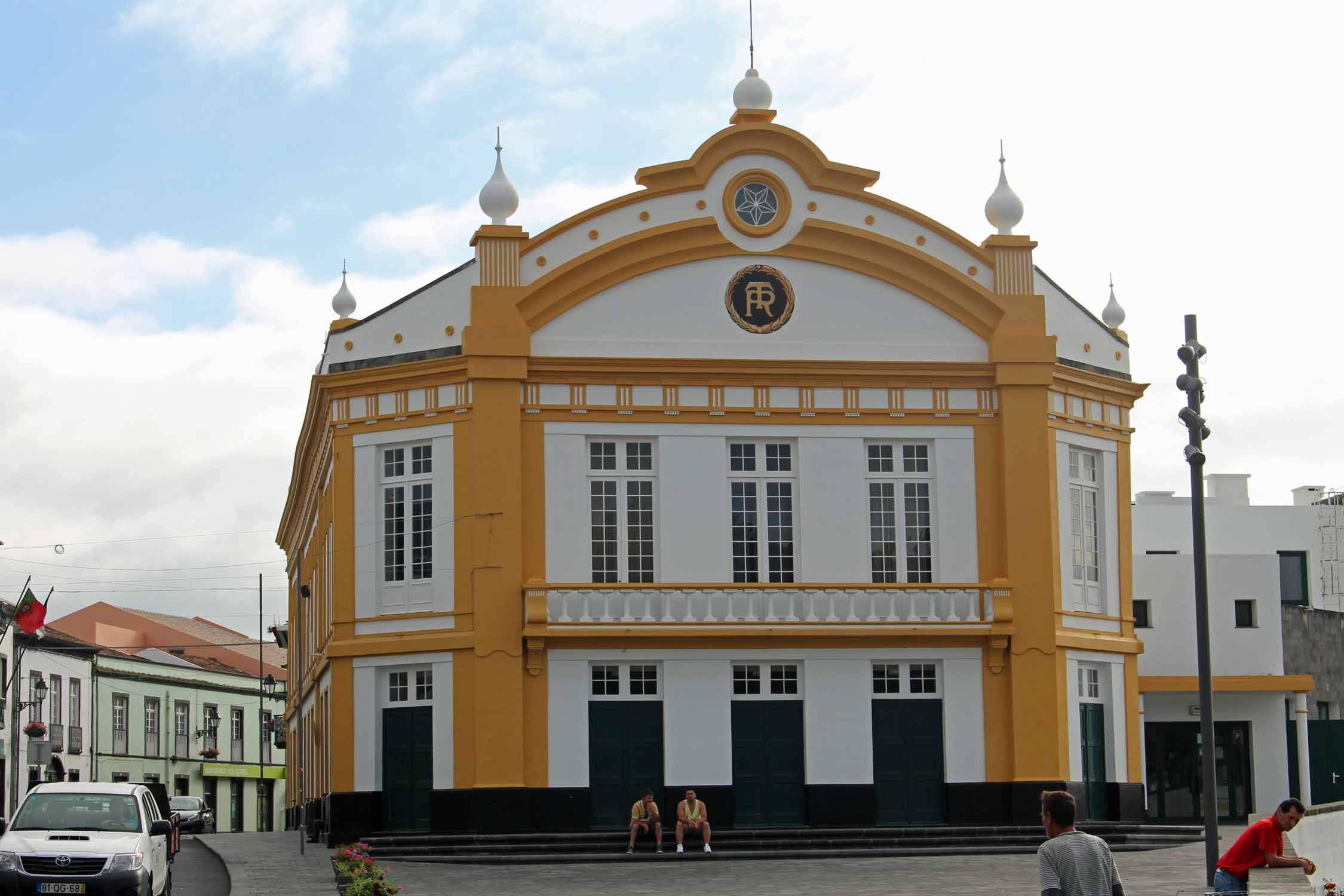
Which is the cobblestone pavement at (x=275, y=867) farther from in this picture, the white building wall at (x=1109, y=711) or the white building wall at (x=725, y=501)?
the white building wall at (x=1109, y=711)

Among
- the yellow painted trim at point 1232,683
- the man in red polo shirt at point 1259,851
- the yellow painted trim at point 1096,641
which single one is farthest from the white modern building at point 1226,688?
the man in red polo shirt at point 1259,851

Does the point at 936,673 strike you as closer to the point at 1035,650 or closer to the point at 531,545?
the point at 1035,650

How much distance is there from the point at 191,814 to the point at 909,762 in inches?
1042

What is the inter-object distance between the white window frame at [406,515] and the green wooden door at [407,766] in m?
2.14

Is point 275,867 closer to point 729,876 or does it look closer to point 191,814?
point 729,876

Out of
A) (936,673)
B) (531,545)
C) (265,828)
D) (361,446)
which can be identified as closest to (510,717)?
(531,545)

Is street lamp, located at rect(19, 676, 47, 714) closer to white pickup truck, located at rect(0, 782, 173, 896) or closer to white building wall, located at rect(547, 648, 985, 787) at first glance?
white building wall, located at rect(547, 648, 985, 787)

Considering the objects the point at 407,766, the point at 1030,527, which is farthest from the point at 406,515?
the point at 1030,527

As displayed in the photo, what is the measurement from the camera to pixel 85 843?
62.5ft

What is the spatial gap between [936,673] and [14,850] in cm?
1771

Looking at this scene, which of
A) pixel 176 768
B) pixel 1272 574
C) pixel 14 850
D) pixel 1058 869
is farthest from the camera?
pixel 176 768

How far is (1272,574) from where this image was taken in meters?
39.2

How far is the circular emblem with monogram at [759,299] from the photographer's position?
32.3m

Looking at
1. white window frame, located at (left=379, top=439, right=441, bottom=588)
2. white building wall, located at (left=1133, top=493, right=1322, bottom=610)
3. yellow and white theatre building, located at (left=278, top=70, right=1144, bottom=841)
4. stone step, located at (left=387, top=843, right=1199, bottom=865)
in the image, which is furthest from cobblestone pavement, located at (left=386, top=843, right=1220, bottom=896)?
white building wall, located at (left=1133, top=493, right=1322, bottom=610)
